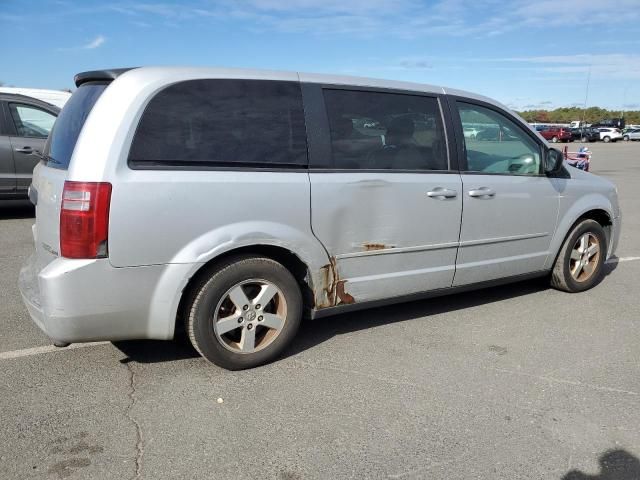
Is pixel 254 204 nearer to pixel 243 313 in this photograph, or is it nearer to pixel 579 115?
pixel 243 313

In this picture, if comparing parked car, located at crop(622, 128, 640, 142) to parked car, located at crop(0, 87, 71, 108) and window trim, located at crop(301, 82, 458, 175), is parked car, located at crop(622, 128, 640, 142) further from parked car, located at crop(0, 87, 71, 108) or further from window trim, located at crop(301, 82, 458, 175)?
window trim, located at crop(301, 82, 458, 175)

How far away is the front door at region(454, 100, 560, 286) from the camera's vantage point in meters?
4.19

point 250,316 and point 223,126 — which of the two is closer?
point 223,126

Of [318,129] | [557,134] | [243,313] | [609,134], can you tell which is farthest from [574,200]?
[609,134]

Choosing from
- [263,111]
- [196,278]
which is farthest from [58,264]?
[263,111]

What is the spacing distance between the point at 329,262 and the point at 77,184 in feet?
5.10

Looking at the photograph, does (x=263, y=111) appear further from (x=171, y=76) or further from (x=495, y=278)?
(x=495, y=278)

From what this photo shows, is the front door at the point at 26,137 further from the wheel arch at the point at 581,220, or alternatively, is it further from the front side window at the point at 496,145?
the wheel arch at the point at 581,220

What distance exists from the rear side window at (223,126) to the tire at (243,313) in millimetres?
626

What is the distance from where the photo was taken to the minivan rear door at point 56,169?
3041 mm

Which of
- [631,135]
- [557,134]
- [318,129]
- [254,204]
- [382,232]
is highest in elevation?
[631,135]

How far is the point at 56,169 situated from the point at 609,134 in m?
54.6

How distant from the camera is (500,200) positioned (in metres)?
4.30

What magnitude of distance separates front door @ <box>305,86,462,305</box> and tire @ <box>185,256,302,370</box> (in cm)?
34
